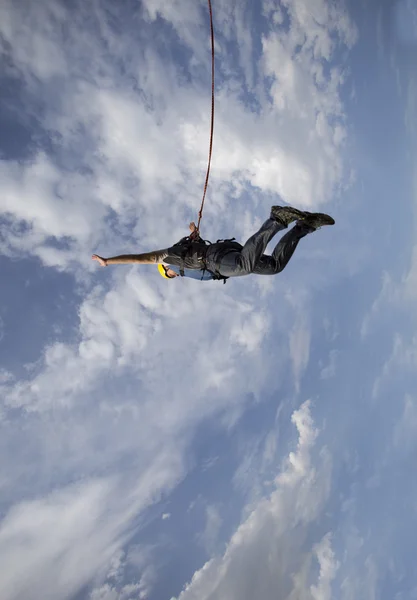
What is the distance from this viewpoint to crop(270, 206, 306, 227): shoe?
6.98 meters

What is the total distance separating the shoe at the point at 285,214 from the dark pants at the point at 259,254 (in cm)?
10

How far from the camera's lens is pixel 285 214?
6988 millimetres

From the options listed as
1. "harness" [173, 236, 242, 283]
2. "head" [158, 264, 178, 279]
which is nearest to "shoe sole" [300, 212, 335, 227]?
"harness" [173, 236, 242, 283]

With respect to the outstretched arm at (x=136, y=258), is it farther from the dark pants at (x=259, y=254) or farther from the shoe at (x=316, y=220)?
the shoe at (x=316, y=220)

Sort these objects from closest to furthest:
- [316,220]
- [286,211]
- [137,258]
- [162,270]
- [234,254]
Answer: [286,211]
[316,220]
[234,254]
[137,258]
[162,270]

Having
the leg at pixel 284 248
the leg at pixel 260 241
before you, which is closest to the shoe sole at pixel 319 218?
the leg at pixel 284 248

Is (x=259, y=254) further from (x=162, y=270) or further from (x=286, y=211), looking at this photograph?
(x=162, y=270)

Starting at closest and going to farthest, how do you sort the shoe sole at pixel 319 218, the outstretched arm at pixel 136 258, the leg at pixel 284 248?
the shoe sole at pixel 319 218
the leg at pixel 284 248
the outstretched arm at pixel 136 258

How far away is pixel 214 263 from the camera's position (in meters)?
7.75

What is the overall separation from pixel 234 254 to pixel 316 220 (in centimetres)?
177

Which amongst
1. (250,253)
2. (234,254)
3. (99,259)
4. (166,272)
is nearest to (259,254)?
(250,253)

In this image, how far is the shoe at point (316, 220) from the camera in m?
7.27

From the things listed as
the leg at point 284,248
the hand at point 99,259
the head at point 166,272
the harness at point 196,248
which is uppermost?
the hand at point 99,259

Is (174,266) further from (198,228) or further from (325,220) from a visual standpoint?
(325,220)
